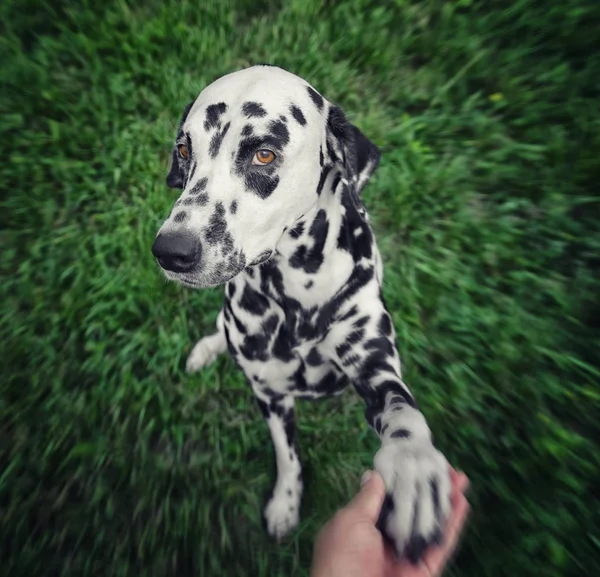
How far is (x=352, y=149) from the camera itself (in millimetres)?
1790

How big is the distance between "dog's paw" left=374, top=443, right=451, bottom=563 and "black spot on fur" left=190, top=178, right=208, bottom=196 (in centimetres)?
115

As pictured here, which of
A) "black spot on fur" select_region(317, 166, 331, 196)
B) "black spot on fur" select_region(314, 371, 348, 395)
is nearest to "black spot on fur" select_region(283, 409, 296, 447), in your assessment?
"black spot on fur" select_region(314, 371, 348, 395)

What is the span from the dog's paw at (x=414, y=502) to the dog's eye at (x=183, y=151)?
1.49m

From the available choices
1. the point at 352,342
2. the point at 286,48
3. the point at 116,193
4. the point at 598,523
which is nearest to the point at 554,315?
the point at 598,523

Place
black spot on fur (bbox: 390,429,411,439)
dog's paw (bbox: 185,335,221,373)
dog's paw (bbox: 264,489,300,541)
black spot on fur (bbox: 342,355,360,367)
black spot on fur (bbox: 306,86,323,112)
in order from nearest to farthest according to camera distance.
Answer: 1. black spot on fur (bbox: 390,429,411,439)
2. black spot on fur (bbox: 306,86,323,112)
3. black spot on fur (bbox: 342,355,360,367)
4. dog's paw (bbox: 264,489,300,541)
5. dog's paw (bbox: 185,335,221,373)

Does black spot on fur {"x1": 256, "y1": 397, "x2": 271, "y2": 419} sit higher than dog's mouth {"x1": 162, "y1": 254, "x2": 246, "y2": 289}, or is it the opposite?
dog's mouth {"x1": 162, "y1": 254, "x2": 246, "y2": 289}

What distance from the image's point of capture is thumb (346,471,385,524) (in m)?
1.16

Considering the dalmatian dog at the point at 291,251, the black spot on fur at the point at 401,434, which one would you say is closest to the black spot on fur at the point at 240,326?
the dalmatian dog at the point at 291,251

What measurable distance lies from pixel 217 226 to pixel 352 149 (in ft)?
2.28

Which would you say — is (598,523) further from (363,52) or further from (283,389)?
(363,52)

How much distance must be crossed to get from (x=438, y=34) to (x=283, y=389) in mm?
3459

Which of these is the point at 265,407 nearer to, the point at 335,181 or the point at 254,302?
the point at 254,302

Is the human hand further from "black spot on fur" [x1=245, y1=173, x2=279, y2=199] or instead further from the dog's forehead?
the dog's forehead

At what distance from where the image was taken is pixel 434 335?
9.50 ft
